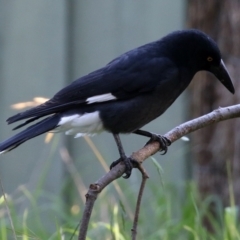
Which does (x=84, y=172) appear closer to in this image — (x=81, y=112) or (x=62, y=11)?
(x=62, y=11)

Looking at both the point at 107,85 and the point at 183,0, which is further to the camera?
the point at 183,0

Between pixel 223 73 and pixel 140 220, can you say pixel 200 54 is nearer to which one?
pixel 223 73

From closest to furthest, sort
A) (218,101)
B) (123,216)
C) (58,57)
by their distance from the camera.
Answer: (123,216) → (218,101) → (58,57)

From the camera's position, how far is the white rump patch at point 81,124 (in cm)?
209

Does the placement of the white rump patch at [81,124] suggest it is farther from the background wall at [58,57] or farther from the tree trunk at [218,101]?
the background wall at [58,57]

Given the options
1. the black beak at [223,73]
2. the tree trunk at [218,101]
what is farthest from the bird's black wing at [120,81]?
the tree trunk at [218,101]

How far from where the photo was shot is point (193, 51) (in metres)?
2.28

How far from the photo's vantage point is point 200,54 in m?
2.26

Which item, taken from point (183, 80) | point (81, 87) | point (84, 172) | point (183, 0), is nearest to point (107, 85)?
point (81, 87)

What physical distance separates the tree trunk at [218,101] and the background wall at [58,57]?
1.26 feet

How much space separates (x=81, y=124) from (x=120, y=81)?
0.77 feet

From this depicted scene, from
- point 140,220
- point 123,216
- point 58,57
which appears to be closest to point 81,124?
point 123,216

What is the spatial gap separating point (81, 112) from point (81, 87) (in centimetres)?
9

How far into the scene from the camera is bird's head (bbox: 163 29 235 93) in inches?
87.7
